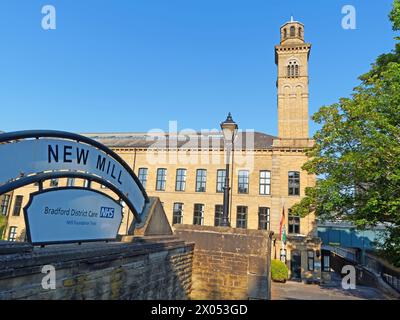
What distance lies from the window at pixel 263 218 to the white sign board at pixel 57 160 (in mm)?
20335

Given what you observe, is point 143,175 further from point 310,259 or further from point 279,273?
point 310,259

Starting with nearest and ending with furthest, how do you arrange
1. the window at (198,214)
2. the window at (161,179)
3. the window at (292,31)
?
the window at (198,214), the window at (161,179), the window at (292,31)

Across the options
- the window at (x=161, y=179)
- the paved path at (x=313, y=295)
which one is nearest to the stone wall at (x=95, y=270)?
the paved path at (x=313, y=295)

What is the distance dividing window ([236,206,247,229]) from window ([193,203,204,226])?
352 centimetres

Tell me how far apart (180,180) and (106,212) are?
22569mm

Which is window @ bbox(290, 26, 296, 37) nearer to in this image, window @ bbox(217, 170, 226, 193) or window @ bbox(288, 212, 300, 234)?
window @ bbox(217, 170, 226, 193)

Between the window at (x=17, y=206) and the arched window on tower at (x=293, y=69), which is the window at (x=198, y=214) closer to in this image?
the arched window on tower at (x=293, y=69)

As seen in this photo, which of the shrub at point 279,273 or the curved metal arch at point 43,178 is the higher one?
the curved metal arch at point 43,178

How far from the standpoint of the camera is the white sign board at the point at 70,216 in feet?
14.3

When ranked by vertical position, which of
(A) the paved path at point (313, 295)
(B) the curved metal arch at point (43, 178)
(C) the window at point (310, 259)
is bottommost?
(A) the paved path at point (313, 295)

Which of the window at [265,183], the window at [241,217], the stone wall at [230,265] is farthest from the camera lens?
the window at [265,183]

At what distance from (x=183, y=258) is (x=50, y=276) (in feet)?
18.4
